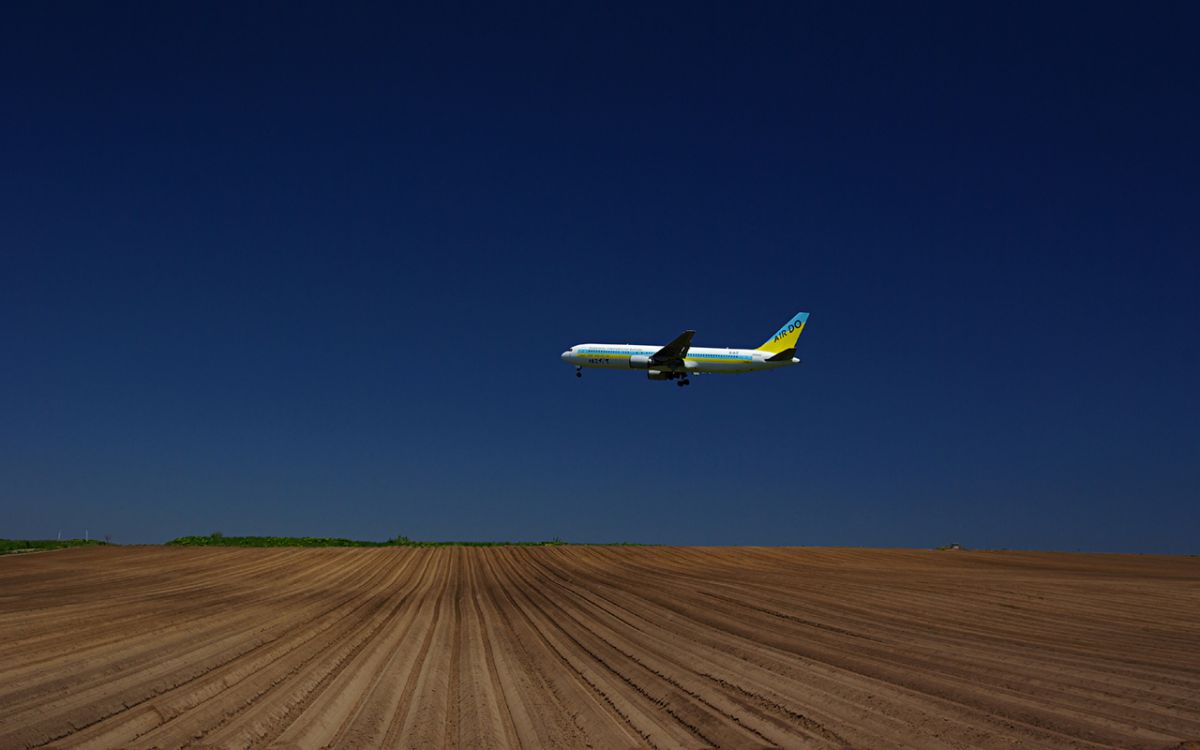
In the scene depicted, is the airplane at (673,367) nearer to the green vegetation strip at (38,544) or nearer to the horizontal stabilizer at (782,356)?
the horizontal stabilizer at (782,356)

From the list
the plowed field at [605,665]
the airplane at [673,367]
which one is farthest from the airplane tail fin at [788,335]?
the plowed field at [605,665]

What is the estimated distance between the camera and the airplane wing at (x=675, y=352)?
2206 inches

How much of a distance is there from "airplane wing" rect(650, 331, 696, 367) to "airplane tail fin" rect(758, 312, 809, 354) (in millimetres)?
10077

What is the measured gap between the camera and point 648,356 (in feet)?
203

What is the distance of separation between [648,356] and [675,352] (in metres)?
4.42

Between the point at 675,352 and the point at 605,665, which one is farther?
the point at 675,352

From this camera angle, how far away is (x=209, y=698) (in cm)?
1141

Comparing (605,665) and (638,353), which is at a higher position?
(638,353)

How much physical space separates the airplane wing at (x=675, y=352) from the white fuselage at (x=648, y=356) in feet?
5.85

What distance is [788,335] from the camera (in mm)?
66500

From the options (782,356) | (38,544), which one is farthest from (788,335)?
(38,544)

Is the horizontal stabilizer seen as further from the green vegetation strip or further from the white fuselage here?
the green vegetation strip

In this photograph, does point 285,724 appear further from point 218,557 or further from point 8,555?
point 8,555

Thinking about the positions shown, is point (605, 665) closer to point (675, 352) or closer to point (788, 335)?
point (675, 352)
